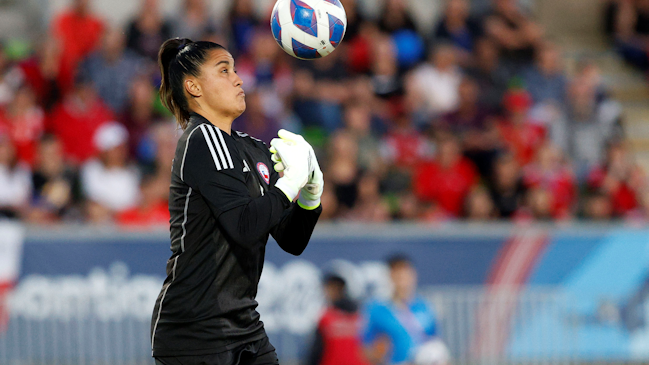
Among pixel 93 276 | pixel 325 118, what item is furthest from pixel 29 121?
pixel 325 118

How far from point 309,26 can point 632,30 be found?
11.9 metres

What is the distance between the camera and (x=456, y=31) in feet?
44.0

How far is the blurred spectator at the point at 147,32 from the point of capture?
11.8m

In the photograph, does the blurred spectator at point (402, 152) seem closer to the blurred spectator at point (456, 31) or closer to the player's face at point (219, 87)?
the blurred spectator at point (456, 31)

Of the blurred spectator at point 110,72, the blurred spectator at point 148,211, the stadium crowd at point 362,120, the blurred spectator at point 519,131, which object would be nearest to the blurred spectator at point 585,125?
the stadium crowd at point 362,120

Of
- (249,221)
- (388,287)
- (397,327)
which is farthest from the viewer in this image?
(388,287)

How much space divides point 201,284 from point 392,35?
956 centimetres

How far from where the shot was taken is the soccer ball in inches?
184

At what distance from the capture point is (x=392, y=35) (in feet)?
42.9

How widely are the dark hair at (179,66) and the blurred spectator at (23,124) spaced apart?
6581 mm

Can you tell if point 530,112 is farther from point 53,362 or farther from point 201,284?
point 201,284

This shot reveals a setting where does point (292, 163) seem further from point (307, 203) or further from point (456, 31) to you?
point (456, 31)

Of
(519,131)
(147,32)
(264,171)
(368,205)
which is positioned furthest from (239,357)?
(519,131)

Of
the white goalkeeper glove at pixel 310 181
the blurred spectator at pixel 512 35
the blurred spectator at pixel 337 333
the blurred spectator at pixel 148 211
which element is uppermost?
the blurred spectator at pixel 512 35
